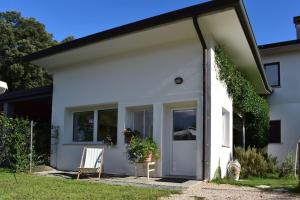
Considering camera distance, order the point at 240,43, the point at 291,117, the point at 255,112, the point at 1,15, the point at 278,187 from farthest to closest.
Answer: the point at 1,15 < the point at 291,117 < the point at 255,112 < the point at 240,43 < the point at 278,187

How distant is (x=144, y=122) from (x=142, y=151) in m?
1.77

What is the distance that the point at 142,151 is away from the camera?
10281 mm

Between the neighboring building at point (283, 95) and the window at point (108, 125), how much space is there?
8409mm

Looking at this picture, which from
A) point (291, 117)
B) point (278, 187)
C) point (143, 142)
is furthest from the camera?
point (291, 117)

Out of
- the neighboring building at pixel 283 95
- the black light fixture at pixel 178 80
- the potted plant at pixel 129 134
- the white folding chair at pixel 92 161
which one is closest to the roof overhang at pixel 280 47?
the neighboring building at pixel 283 95

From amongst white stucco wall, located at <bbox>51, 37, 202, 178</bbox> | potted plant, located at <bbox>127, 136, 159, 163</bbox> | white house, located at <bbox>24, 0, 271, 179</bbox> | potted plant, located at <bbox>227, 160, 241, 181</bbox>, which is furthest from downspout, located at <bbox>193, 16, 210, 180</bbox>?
potted plant, located at <bbox>227, 160, 241, 181</bbox>

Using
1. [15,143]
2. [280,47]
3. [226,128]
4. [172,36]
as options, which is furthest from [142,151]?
[280,47]

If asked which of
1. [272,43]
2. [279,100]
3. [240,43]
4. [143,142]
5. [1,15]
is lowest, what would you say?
[143,142]

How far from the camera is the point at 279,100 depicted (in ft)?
58.5

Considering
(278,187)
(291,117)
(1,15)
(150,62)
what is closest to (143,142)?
(150,62)

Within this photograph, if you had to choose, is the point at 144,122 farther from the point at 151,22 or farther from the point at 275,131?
the point at 275,131

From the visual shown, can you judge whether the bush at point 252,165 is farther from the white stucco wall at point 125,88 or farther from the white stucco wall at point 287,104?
the white stucco wall at point 287,104

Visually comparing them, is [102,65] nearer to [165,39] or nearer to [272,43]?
[165,39]

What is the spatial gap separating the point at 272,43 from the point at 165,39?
8.24 m
